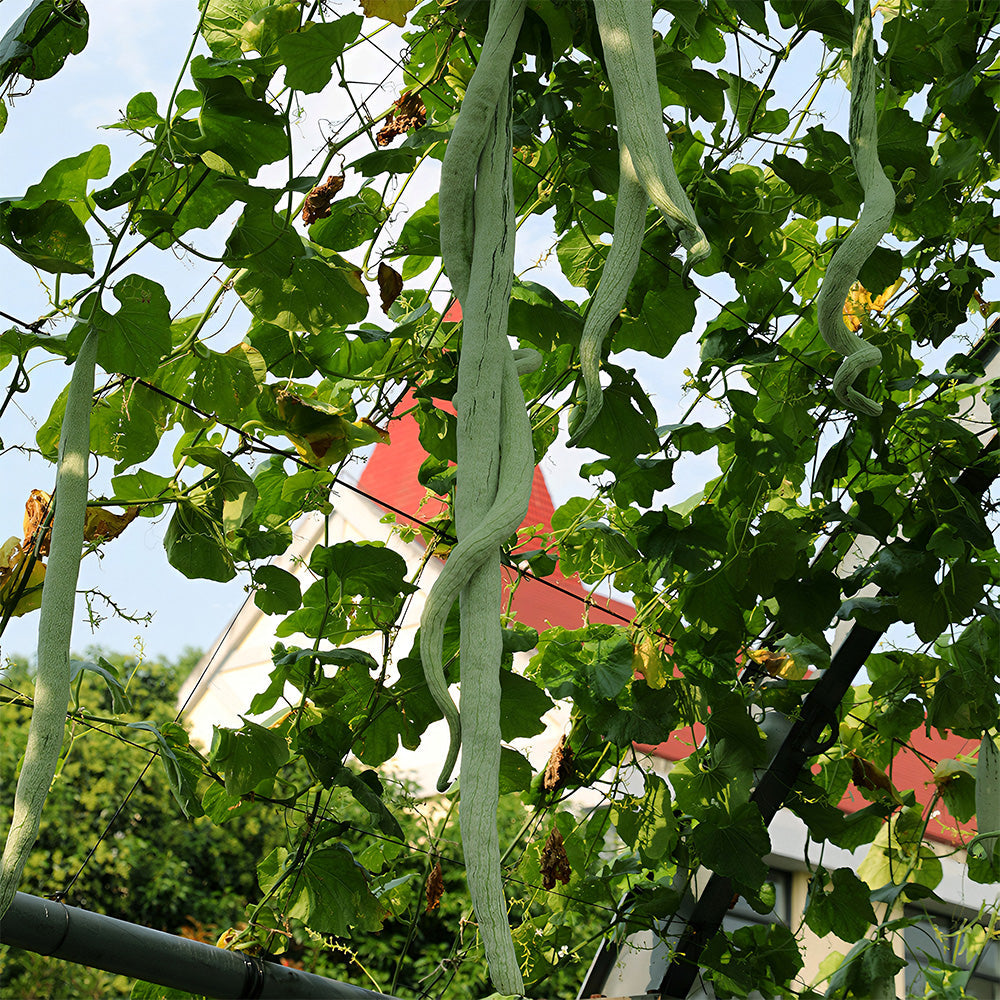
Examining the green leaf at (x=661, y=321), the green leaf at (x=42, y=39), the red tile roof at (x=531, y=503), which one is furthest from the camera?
the red tile roof at (x=531, y=503)

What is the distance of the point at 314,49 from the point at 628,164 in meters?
0.63

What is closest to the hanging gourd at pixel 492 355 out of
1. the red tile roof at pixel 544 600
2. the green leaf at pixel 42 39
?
the green leaf at pixel 42 39

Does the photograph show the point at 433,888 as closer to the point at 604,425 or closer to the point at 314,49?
the point at 604,425

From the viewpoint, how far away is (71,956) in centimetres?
86

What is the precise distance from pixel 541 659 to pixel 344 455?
54 centimetres

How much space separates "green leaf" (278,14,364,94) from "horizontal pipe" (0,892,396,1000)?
717 millimetres

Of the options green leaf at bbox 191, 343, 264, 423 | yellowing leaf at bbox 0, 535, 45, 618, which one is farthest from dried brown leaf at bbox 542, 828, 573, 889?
yellowing leaf at bbox 0, 535, 45, 618

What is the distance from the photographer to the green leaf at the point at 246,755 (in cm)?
109

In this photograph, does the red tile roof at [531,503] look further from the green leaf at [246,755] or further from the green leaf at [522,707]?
the green leaf at [246,755]

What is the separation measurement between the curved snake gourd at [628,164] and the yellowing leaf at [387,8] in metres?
0.59

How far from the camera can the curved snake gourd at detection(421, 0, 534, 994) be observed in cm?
30

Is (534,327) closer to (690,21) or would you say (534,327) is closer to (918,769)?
(690,21)

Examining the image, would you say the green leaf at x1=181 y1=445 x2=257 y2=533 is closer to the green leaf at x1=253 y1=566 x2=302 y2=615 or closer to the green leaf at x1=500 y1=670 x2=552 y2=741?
the green leaf at x1=253 y1=566 x2=302 y2=615

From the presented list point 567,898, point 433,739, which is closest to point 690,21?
point 567,898
